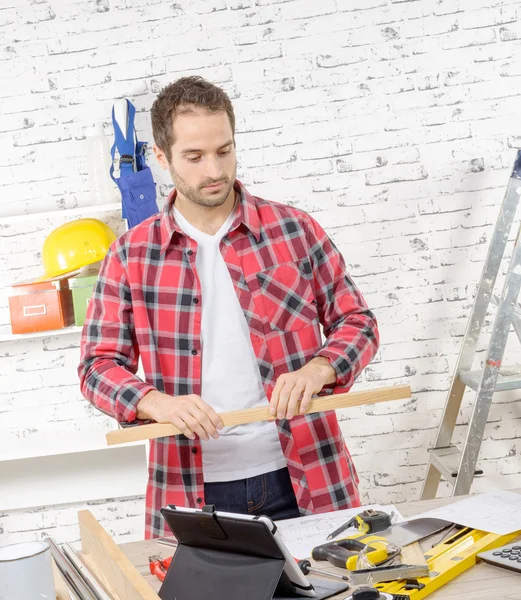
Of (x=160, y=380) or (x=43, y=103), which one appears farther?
(x=43, y=103)

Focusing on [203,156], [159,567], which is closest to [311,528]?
[159,567]

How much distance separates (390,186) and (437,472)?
1.29m

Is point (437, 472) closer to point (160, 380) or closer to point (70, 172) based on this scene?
point (160, 380)

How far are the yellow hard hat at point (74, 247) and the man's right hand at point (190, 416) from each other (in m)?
1.59

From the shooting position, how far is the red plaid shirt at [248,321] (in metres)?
2.09

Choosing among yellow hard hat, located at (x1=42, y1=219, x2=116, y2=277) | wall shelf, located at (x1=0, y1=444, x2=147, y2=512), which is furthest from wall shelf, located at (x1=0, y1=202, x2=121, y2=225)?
wall shelf, located at (x1=0, y1=444, x2=147, y2=512)

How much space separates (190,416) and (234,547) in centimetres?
41

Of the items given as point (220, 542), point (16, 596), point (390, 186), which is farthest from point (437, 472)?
point (16, 596)

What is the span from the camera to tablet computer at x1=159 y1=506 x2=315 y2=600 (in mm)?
1350

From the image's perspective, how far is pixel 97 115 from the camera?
3643mm

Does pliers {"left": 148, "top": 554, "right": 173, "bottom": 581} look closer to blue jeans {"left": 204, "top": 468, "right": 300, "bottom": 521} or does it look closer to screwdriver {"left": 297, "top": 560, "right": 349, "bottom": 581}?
screwdriver {"left": 297, "top": 560, "right": 349, "bottom": 581}

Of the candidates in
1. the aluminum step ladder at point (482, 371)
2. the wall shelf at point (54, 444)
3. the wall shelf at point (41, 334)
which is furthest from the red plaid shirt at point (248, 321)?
the wall shelf at point (54, 444)

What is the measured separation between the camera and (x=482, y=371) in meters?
3.22

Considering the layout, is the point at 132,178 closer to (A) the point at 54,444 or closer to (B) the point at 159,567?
(A) the point at 54,444
